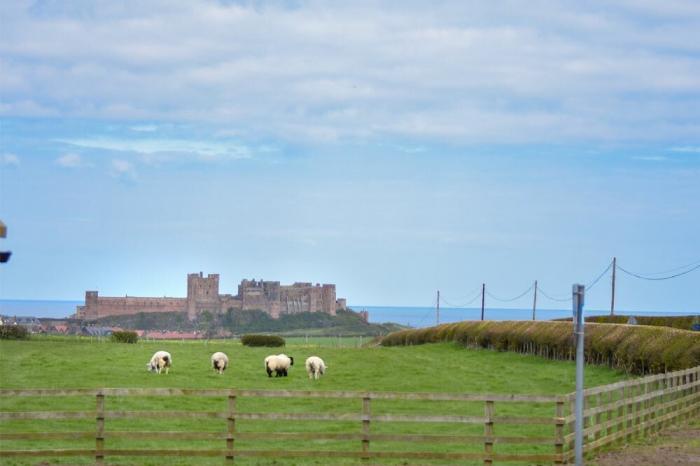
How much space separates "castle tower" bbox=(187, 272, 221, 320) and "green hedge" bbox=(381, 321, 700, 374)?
125 meters

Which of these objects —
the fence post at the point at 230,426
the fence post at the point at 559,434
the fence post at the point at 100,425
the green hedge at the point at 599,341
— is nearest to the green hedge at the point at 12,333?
the green hedge at the point at 599,341

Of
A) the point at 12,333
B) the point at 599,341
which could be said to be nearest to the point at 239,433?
the point at 599,341

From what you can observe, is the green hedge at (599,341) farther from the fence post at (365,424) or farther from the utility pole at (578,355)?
the fence post at (365,424)

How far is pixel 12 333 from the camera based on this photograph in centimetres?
6750

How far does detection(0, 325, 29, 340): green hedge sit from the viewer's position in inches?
2613

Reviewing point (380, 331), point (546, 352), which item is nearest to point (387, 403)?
point (546, 352)

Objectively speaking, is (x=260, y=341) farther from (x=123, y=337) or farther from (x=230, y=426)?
(x=230, y=426)

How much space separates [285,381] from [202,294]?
522ft

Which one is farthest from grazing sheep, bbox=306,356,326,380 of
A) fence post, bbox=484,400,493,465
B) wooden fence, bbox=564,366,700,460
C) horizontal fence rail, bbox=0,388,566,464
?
fence post, bbox=484,400,493,465

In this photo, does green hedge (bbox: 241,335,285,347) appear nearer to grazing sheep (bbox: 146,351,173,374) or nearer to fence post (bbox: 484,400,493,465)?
grazing sheep (bbox: 146,351,173,374)

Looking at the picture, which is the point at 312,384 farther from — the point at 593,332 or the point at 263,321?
the point at 263,321

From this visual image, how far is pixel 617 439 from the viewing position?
24.7 m

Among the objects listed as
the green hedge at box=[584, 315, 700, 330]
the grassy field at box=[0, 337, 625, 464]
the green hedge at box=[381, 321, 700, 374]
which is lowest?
the grassy field at box=[0, 337, 625, 464]

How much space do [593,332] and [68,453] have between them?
3381cm
